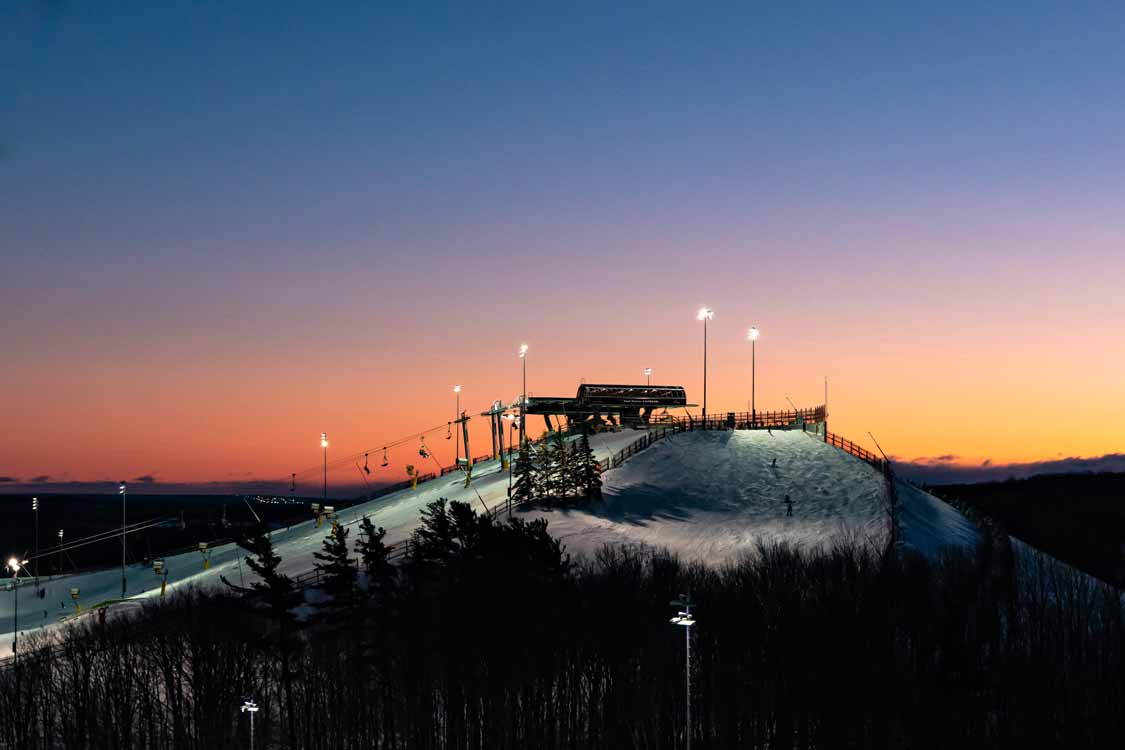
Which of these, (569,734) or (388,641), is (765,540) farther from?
(388,641)

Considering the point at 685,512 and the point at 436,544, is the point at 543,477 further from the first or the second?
the point at 436,544

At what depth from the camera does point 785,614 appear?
72938mm

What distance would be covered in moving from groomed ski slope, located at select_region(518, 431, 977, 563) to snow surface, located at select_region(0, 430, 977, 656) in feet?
0.32

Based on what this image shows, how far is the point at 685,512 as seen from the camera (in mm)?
92188

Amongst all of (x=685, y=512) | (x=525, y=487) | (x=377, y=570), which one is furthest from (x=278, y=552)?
(x=685, y=512)

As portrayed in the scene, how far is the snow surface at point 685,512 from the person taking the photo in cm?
8669

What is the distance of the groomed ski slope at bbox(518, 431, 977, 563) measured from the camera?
8556 centimetres

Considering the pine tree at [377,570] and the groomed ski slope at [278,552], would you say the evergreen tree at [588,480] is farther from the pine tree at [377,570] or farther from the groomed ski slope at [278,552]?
the pine tree at [377,570]

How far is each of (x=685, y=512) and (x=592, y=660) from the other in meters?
23.2

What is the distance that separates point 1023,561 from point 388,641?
52.5 metres

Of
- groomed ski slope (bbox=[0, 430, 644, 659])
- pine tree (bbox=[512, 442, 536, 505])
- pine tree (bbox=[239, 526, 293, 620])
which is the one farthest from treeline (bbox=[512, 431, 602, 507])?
pine tree (bbox=[239, 526, 293, 620])

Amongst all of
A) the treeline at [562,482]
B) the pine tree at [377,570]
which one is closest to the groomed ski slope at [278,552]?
the treeline at [562,482]

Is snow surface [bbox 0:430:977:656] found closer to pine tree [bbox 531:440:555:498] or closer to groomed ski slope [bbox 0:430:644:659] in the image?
groomed ski slope [bbox 0:430:644:659]

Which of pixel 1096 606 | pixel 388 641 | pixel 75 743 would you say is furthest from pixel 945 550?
pixel 75 743
